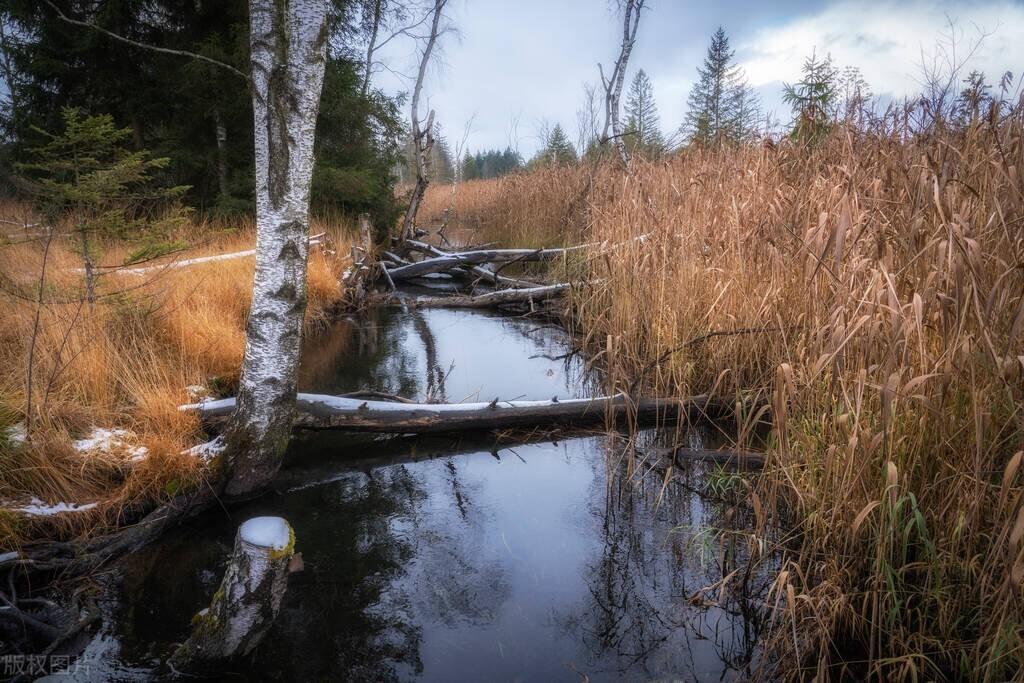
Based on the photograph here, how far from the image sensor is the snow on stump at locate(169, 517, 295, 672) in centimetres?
203

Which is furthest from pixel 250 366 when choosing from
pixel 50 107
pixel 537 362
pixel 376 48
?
pixel 376 48

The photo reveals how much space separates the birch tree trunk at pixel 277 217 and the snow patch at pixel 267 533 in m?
1.12

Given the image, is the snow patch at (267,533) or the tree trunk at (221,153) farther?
the tree trunk at (221,153)

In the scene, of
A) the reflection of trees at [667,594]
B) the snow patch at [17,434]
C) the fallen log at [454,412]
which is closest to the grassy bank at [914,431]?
the reflection of trees at [667,594]

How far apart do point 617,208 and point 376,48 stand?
13.0 m

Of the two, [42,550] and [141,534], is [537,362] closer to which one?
[141,534]

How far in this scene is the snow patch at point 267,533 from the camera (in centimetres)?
202

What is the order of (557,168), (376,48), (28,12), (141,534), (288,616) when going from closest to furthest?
(288,616) < (141,534) < (28,12) < (557,168) < (376,48)

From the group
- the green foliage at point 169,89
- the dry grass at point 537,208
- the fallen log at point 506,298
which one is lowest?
the fallen log at point 506,298

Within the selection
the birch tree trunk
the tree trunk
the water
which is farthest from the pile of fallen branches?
the birch tree trunk

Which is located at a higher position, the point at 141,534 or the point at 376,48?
the point at 376,48

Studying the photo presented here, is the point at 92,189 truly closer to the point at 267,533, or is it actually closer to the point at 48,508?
the point at 48,508

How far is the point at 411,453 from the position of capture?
13.5 ft

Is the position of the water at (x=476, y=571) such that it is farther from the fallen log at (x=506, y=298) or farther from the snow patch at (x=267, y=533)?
the fallen log at (x=506, y=298)
